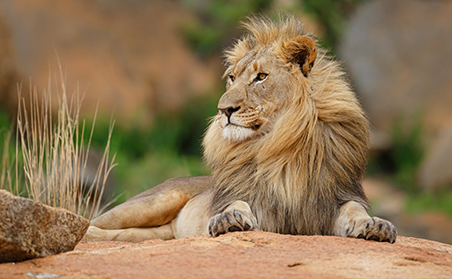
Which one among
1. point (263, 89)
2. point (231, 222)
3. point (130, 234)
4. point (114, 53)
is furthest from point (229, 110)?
point (114, 53)

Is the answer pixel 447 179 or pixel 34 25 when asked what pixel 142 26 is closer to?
pixel 34 25

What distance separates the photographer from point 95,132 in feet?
35.7

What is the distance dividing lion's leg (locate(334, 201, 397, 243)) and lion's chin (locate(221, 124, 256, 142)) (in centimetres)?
78

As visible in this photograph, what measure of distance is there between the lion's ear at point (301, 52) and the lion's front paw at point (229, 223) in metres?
1.19

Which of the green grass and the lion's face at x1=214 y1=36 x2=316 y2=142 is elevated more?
the lion's face at x1=214 y1=36 x2=316 y2=142

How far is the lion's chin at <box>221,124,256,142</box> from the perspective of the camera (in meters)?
3.89

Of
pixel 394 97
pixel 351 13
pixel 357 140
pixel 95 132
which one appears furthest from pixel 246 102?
pixel 351 13

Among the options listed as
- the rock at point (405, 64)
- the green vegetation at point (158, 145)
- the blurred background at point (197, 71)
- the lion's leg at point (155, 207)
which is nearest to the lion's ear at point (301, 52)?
the lion's leg at point (155, 207)

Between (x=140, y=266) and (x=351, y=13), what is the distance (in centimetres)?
1197

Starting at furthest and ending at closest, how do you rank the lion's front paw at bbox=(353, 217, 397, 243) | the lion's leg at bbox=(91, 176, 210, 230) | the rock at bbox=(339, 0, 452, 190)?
1. the rock at bbox=(339, 0, 452, 190)
2. the lion's leg at bbox=(91, 176, 210, 230)
3. the lion's front paw at bbox=(353, 217, 397, 243)

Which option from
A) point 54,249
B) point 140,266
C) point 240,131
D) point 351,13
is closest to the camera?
Answer: point 140,266

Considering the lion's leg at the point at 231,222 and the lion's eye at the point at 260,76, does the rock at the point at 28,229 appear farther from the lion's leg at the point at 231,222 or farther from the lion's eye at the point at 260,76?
the lion's eye at the point at 260,76

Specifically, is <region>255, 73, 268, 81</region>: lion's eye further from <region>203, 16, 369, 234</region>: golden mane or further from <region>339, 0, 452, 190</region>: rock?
<region>339, 0, 452, 190</region>: rock

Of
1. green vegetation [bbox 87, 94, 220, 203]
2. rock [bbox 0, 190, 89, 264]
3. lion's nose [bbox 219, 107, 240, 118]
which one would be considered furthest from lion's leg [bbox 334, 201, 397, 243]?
green vegetation [bbox 87, 94, 220, 203]
